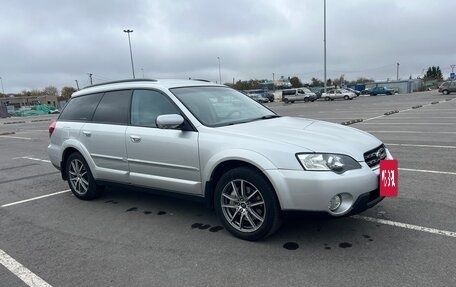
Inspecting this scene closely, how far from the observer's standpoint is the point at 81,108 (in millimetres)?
5996

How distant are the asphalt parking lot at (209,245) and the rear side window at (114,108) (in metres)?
1.24

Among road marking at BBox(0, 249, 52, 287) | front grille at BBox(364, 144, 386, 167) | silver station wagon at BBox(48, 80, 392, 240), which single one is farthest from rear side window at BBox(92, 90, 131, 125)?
front grille at BBox(364, 144, 386, 167)

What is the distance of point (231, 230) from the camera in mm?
4148

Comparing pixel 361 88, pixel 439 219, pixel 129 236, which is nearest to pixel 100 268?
pixel 129 236

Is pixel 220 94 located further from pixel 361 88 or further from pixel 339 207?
pixel 361 88

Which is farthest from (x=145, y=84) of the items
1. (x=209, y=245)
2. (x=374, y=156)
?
(x=374, y=156)

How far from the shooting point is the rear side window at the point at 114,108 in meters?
5.19

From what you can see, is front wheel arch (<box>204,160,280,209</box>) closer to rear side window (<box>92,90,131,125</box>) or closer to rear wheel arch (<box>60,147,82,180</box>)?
rear side window (<box>92,90,131,125</box>)

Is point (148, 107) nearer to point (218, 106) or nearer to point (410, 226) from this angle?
point (218, 106)

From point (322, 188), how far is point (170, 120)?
1.76 m

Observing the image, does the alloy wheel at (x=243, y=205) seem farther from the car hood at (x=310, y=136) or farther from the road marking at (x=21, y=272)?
the road marking at (x=21, y=272)

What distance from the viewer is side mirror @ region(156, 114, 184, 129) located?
421 centimetres

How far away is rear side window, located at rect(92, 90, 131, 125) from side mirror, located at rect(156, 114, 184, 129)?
3.42 feet

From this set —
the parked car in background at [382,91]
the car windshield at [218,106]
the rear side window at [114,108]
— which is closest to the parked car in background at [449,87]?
the parked car in background at [382,91]
